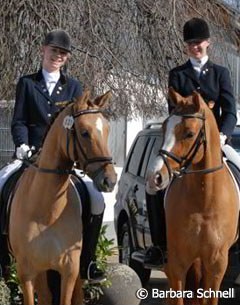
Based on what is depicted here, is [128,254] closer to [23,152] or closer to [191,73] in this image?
[191,73]

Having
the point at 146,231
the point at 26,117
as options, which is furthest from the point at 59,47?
the point at 146,231

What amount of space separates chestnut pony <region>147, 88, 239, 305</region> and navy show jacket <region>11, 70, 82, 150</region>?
1049 millimetres

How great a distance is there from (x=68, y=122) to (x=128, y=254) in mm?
4827

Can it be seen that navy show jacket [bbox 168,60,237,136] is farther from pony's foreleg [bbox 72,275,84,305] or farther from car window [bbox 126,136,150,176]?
car window [bbox 126,136,150,176]

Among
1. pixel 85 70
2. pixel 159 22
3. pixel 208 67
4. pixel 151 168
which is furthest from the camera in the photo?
pixel 159 22

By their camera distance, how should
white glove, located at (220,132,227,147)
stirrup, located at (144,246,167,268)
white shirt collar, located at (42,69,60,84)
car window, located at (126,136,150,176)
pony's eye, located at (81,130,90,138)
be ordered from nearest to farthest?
pony's eye, located at (81,130,90,138)
white glove, located at (220,132,227,147)
white shirt collar, located at (42,69,60,84)
stirrup, located at (144,246,167,268)
car window, located at (126,136,150,176)

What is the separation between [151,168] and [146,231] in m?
3.48

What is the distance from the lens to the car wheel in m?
11.1

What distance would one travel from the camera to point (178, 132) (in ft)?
22.8

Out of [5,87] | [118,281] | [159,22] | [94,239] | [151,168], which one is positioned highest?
[159,22]

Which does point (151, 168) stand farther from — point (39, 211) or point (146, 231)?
point (146, 231)

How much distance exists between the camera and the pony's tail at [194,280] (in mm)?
7566

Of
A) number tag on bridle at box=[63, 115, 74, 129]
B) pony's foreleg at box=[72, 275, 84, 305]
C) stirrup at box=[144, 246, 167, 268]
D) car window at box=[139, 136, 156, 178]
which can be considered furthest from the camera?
car window at box=[139, 136, 156, 178]

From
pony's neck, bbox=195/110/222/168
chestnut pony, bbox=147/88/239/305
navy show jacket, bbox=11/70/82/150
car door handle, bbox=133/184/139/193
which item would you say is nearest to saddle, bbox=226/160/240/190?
chestnut pony, bbox=147/88/239/305
